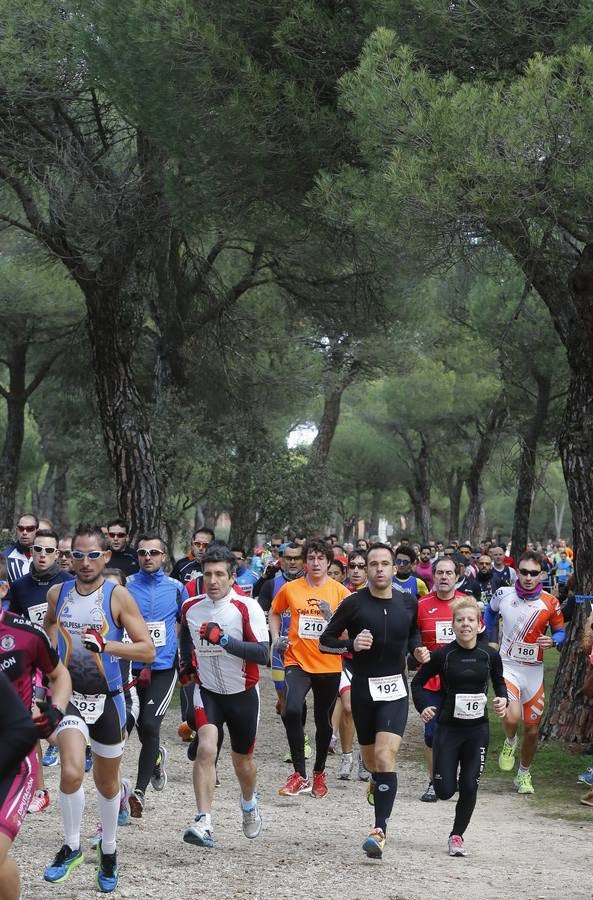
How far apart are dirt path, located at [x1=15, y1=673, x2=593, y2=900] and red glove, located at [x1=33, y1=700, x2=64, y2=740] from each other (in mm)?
1492

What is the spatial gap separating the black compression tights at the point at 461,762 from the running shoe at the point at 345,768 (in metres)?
2.86

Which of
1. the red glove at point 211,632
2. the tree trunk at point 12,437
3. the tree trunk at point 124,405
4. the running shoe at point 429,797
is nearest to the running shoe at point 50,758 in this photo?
the running shoe at point 429,797

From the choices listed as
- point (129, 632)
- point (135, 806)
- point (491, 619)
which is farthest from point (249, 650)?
point (491, 619)

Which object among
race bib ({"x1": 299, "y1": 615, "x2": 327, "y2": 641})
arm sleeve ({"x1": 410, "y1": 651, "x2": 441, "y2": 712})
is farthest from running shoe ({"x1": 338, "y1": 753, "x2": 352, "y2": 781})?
arm sleeve ({"x1": 410, "y1": 651, "x2": 441, "y2": 712})

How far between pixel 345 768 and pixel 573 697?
2296mm

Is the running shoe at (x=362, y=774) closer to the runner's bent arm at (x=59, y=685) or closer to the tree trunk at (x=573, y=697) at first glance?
the tree trunk at (x=573, y=697)

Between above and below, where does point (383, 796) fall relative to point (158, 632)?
below

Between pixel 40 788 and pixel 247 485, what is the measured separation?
1638 centimetres

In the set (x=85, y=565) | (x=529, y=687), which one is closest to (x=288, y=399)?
(x=529, y=687)

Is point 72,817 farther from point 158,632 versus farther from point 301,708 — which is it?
point 301,708

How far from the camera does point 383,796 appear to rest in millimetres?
7086

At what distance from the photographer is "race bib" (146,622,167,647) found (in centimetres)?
846

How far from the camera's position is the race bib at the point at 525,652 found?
32.5ft

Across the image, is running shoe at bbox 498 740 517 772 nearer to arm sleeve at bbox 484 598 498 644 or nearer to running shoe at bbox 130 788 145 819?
arm sleeve at bbox 484 598 498 644
